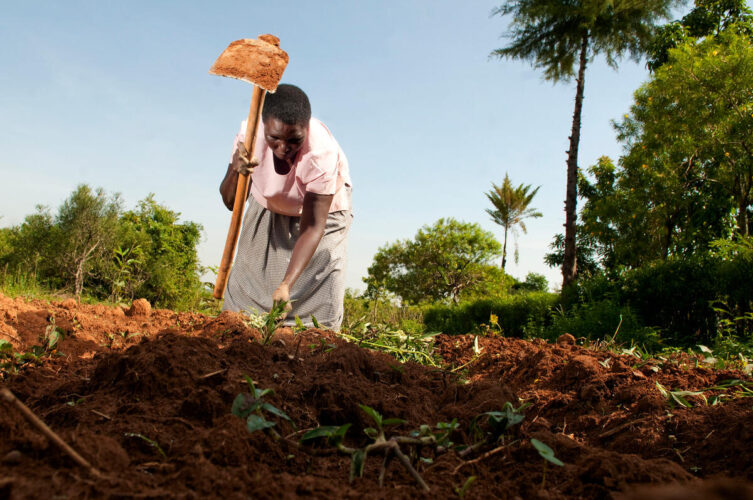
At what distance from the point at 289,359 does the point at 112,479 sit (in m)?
0.81

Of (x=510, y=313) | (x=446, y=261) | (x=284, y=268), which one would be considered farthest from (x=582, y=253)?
(x=284, y=268)

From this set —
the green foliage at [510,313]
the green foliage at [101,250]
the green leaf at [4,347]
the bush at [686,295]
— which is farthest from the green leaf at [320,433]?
the green foliage at [101,250]

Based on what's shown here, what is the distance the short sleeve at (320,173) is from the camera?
3.50 meters

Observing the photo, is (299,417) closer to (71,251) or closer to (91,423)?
(91,423)

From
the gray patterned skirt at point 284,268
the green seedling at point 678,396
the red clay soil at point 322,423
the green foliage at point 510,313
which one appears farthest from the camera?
the green foliage at point 510,313

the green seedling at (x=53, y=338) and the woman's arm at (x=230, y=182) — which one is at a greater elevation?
the woman's arm at (x=230, y=182)

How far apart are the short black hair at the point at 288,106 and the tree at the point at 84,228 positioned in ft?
34.1

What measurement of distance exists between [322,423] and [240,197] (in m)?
2.42

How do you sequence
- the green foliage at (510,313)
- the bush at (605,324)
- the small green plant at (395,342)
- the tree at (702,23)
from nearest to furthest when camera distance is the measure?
the small green plant at (395,342) → the bush at (605,324) → the green foliage at (510,313) → the tree at (702,23)

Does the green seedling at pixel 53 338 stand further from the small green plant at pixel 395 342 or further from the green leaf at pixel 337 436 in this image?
the green leaf at pixel 337 436

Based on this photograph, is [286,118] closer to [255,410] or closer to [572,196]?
[255,410]

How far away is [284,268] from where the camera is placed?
13.4ft

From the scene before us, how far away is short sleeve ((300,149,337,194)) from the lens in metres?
3.50

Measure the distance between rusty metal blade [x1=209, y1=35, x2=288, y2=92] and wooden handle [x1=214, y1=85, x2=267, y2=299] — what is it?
0.26 ft
